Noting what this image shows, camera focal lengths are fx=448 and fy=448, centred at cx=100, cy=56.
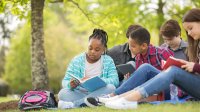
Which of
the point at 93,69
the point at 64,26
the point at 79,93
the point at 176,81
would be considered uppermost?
the point at 176,81

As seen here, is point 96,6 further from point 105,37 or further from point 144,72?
point 144,72

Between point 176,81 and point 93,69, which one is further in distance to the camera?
point 93,69

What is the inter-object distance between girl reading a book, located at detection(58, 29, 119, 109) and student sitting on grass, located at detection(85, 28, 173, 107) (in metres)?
0.42

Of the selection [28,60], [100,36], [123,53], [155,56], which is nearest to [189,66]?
[155,56]

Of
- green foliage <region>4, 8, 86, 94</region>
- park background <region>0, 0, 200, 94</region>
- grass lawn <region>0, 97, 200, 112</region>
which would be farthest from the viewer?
green foliage <region>4, 8, 86, 94</region>

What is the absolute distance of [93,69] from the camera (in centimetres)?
688

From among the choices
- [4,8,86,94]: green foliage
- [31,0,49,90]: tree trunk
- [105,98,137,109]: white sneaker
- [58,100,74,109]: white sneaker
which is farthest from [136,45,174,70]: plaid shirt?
[4,8,86,94]: green foliage

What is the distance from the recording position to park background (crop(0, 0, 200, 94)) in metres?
11.2

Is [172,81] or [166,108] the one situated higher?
[172,81]

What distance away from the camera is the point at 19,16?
33.3 feet

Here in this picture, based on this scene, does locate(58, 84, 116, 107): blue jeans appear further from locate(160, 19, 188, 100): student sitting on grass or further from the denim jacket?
locate(160, 19, 188, 100): student sitting on grass

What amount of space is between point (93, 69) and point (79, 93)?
435mm

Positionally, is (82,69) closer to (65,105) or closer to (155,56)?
(65,105)

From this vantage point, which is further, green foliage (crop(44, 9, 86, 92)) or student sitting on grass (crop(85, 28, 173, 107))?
green foliage (crop(44, 9, 86, 92))
